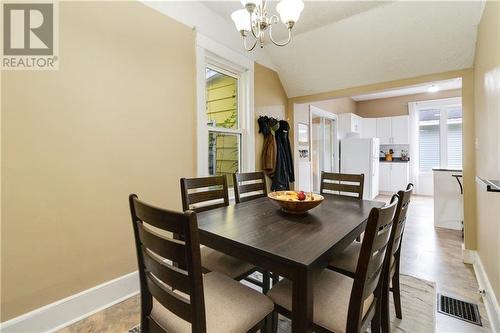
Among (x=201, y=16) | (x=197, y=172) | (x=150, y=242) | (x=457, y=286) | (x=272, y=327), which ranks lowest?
(x=457, y=286)

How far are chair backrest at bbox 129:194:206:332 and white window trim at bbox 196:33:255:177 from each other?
1.54 metres

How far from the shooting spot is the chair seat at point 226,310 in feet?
3.12

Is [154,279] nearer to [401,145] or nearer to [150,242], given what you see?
[150,242]

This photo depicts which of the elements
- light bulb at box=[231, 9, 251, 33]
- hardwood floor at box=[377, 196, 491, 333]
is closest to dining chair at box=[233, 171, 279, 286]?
light bulb at box=[231, 9, 251, 33]

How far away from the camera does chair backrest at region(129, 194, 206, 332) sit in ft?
2.55

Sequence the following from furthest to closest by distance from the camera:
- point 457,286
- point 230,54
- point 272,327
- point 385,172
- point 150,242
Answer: point 385,172
point 230,54
point 457,286
point 272,327
point 150,242

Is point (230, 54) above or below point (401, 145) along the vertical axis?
above

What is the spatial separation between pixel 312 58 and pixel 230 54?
113 cm

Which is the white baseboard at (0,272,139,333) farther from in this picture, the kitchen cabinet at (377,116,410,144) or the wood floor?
the kitchen cabinet at (377,116,410,144)

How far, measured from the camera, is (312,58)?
315 centimetres

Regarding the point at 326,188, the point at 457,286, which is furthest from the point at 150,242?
the point at 457,286

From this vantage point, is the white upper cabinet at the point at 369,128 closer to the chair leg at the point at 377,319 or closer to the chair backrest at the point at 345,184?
the chair backrest at the point at 345,184

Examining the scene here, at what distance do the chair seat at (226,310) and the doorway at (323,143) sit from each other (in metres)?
3.91

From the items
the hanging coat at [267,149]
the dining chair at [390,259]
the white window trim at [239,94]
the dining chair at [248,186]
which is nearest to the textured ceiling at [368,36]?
the white window trim at [239,94]
